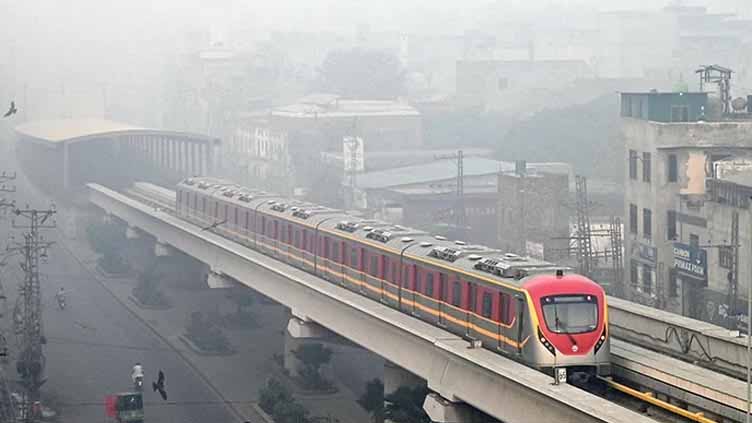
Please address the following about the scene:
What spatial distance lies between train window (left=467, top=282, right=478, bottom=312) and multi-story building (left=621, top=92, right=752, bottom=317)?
21692 millimetres

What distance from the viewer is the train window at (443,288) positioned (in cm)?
3219

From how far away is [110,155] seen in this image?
87.5 metres

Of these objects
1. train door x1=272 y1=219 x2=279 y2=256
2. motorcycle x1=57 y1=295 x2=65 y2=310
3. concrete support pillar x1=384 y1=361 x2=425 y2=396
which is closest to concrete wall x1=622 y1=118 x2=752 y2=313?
train door x1=272 y1=219 x2=279 y2=256

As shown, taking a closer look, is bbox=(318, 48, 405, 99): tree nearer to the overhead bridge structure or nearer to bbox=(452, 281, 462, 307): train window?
the overhead bridge structure

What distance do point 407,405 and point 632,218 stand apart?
24.5 metres

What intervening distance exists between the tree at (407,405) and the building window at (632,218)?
905 inches

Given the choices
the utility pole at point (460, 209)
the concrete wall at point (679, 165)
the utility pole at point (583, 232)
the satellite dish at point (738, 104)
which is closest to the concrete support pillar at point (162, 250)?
the utility pole at point (460, 209)

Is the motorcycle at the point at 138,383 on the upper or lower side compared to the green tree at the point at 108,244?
lower

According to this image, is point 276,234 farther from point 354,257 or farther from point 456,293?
point 456,293

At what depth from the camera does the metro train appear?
2777 centimetres

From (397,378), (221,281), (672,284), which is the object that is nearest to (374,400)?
(397,378)

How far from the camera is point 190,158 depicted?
91188 millimetres

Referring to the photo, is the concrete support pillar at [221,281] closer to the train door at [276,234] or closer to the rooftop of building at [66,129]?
the train door at [276,234]

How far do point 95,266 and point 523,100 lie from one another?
9280 cm
